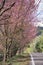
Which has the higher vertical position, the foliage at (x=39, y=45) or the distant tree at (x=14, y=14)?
the distant tree at (x=14, y=14)

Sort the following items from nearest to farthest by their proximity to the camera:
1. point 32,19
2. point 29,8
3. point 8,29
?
point 29,8, point 32,19, point 8,29

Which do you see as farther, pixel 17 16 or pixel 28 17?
pixel 28 17

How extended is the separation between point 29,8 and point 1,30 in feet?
15.7

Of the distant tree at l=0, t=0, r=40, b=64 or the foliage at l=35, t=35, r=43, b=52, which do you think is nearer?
the distant tree at l=0, t=0, r=40, b=64

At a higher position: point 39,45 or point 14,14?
point 14,14

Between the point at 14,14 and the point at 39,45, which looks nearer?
the point at 14,14

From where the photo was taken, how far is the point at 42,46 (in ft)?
193

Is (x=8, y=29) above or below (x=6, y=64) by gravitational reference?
above

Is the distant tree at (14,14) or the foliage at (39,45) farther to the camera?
the foliage at (39,45)

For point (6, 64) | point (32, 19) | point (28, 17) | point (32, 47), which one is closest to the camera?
point (28, 17)

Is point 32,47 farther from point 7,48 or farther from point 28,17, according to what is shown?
point 28,17

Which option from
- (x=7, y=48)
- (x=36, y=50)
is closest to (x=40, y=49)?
(x=36, y=50)

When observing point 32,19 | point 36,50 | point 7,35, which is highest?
point 32,19

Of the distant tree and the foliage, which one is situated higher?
the distant tree
